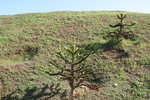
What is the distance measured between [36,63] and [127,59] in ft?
29.6

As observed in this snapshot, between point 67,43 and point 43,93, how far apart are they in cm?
1045

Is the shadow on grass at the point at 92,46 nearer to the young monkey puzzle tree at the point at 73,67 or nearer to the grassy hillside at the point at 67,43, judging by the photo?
the grassy hillside at the point at 67,43

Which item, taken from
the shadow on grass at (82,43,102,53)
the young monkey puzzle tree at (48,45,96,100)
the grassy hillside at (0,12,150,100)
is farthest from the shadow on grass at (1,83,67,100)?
the shadow on grass at (82,43,102,53)

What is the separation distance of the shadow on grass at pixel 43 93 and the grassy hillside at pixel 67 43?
174mm

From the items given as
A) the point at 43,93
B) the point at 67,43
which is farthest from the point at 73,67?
the point at 67,43

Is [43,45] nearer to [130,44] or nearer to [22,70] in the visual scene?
[22,70]

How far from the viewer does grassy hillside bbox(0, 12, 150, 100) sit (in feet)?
60.2

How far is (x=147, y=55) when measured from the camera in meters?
23.3

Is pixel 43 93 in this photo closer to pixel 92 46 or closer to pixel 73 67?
pixel 73 67

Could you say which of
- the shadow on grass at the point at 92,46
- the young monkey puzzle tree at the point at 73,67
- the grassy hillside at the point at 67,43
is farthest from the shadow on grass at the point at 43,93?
the shadow on grass at the point at 92,46

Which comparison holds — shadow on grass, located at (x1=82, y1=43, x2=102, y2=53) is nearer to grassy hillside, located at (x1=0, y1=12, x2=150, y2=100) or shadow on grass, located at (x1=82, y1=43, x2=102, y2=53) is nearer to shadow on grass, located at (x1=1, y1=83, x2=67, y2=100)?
grassy hillside, located at (x1=0, y1=12, x2=150, y2=100)

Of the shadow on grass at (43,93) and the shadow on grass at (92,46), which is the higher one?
the shadow on grass at (92,46)

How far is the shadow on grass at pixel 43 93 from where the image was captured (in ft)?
56.5

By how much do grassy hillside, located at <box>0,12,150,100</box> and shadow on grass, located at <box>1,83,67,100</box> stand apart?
17 cm
